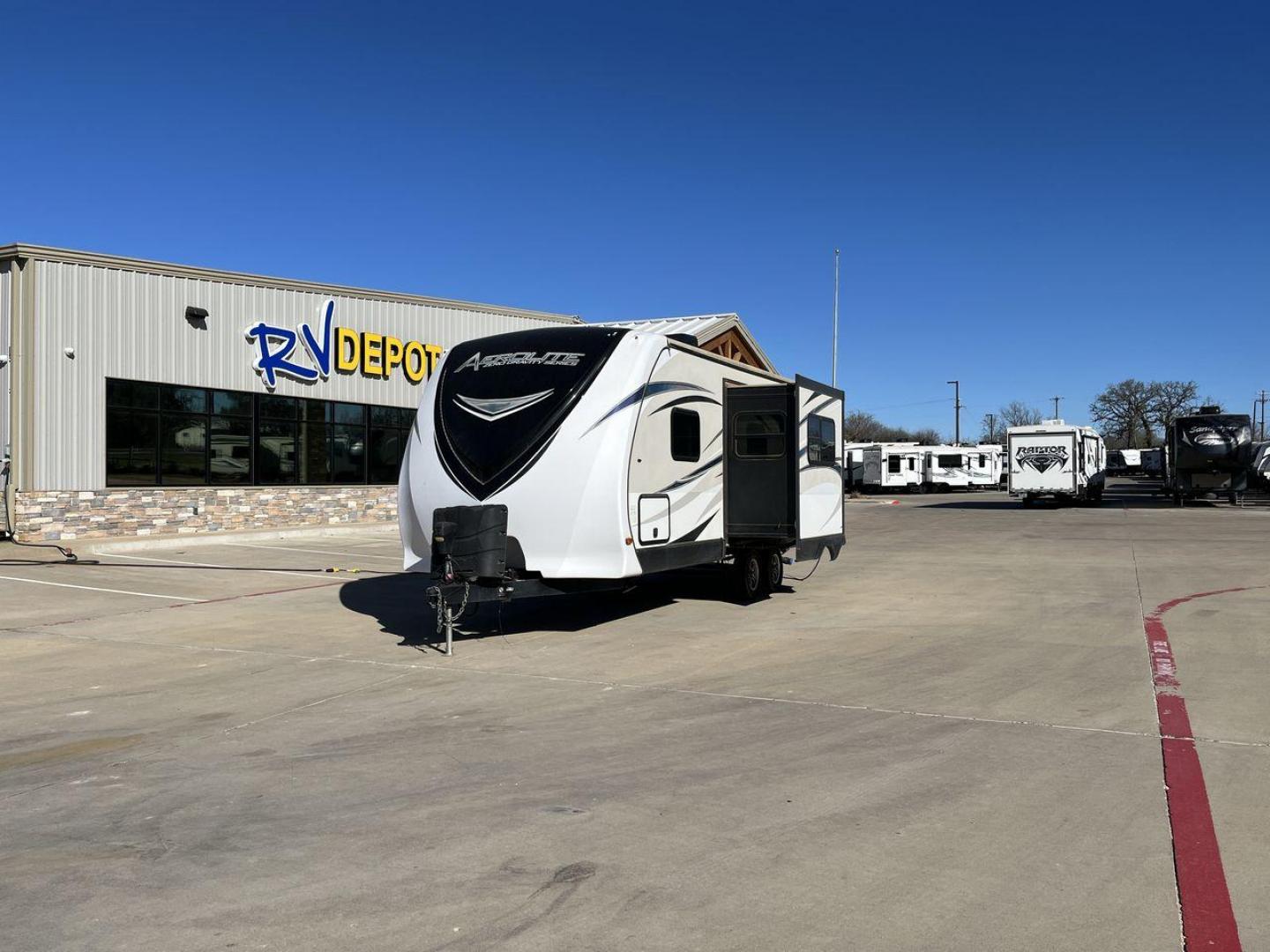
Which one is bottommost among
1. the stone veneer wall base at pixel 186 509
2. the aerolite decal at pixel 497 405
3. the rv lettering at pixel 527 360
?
the stone veneer wall base at pixel 186 509

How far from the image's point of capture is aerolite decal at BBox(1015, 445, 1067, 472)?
37.4 meters

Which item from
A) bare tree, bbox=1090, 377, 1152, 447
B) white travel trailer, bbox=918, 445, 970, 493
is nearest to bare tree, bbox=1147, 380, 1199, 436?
bare tree, bbox=1090, 377, 1152, 447

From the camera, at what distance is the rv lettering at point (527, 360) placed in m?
10.5

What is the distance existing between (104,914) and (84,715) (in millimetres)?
3947

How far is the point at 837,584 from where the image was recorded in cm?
1550

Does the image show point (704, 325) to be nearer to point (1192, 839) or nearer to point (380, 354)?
point (380, 354)

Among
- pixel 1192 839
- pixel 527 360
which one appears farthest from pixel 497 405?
pixel 1192 839

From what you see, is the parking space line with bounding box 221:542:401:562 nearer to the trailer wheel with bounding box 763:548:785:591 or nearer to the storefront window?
the storefront window

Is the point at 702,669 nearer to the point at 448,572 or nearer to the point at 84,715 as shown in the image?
the point at 448,572

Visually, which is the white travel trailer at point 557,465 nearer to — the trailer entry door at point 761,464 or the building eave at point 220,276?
the trailer entry door at point 761,464

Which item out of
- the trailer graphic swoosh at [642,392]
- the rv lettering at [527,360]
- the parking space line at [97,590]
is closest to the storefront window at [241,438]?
the parking space line at [97,590]

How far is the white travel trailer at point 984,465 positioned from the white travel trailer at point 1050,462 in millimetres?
20453

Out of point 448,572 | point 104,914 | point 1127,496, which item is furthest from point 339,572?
point 1127,496

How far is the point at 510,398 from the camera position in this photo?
34.3 feet
